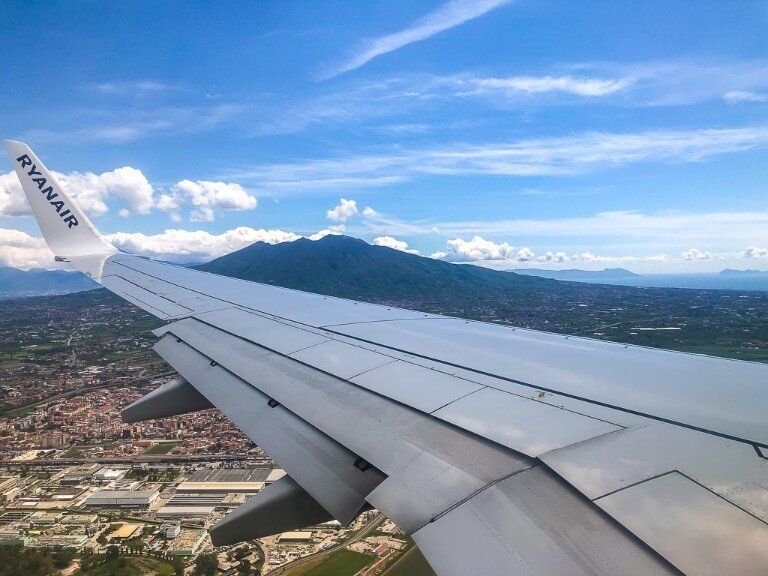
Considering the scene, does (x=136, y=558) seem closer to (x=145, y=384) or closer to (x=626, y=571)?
(x=626, y=571)

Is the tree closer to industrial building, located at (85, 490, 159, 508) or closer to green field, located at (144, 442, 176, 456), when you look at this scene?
industrial building, located at (85, 490, 159, 508)

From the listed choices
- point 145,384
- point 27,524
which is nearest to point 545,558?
point 27,524

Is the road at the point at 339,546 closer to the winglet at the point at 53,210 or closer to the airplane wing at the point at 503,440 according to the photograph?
the airplane wing at the point at 503,440

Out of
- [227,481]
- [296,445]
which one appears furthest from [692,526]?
[227,481]

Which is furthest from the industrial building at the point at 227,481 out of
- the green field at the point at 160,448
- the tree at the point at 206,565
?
the green field at the point at 160,448

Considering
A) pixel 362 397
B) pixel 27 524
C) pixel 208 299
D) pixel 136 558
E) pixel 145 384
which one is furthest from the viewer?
pixel 145 384

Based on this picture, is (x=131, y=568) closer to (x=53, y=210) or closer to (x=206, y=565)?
(x=206, y=565)

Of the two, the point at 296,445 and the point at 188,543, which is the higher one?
the point at 296,445
